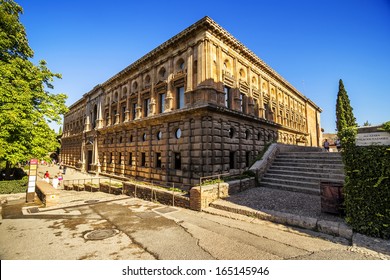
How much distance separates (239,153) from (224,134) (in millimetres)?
2815

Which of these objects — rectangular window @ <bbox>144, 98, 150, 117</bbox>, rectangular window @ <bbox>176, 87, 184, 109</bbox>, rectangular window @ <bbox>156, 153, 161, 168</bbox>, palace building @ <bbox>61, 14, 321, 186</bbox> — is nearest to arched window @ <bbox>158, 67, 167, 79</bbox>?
palace building @ <bbox>61, 14, 321, 186</bbox>

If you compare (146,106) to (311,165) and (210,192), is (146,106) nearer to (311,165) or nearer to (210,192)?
(210,192)

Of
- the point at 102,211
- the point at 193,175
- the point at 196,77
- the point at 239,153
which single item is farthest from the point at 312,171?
the point at 102,211

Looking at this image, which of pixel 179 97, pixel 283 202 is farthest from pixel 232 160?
pixel 283 202

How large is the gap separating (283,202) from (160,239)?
601 centimetres

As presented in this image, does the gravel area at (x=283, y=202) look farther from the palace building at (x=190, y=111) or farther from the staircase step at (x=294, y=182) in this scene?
the palace building at (x=190, y=111)

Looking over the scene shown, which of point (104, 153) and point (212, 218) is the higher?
point (104, 153)

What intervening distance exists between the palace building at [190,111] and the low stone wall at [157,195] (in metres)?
3.91

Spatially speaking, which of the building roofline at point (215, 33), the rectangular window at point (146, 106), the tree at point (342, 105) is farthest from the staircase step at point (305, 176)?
the tree at point (342, 105)

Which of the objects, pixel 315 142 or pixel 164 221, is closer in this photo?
pixel 164 221

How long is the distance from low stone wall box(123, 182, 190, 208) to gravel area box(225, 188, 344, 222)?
2.37 m

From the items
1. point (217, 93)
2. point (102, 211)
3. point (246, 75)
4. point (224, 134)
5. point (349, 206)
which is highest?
point (246, 75)
